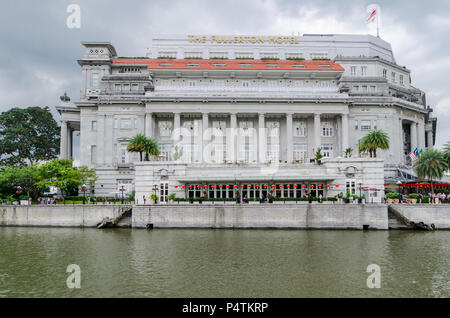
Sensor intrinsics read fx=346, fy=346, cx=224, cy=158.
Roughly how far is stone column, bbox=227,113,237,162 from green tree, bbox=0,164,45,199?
116 ft

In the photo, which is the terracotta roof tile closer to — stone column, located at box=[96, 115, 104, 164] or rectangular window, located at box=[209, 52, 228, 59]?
rectangular window, located at box=[209, 52, 228, 59]

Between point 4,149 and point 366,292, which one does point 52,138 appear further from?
point 366,292

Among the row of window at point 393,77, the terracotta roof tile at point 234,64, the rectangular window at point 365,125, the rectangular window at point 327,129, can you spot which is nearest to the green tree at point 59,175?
the terracotta roof tile at point 234,64

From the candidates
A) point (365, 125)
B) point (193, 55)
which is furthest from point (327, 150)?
point (193, 55)

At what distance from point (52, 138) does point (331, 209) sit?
70.2 meters

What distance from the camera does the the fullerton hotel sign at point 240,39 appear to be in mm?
82938

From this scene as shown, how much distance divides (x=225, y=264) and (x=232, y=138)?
4631cm

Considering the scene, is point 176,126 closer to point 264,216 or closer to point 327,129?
point 264,216

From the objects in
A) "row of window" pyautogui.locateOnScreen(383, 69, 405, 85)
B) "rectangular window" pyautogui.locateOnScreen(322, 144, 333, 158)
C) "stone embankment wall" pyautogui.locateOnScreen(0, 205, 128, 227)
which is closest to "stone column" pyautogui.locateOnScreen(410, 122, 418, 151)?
"row of window" pyautogui.locateOnScreen(383, 69, 405, 85)

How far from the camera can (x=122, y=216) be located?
49062mm

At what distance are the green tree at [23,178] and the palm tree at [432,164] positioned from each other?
62544mm

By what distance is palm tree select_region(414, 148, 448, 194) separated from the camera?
177ft

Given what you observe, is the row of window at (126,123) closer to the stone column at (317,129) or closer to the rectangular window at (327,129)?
the stone column at (317,129)

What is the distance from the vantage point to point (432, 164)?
2126 inches
